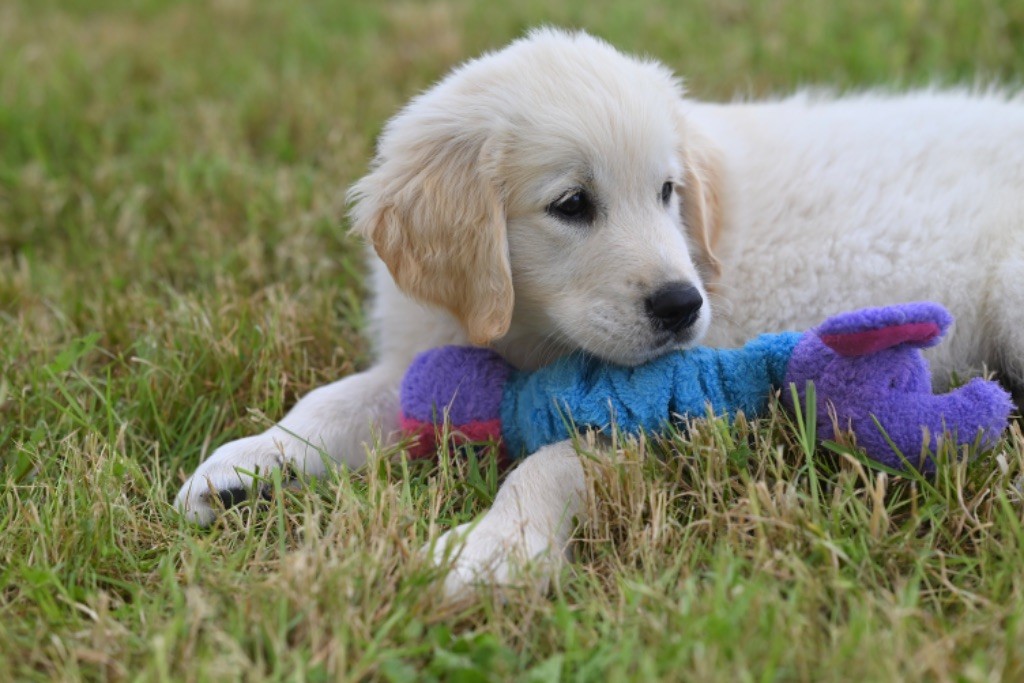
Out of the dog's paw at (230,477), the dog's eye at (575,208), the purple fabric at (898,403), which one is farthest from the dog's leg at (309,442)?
the purple fabric at (898,403)

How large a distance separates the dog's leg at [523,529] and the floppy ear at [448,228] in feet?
1.23

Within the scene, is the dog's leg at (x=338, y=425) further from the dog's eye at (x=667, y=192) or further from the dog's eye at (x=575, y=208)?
the dog's eye at (x=667, y=192)

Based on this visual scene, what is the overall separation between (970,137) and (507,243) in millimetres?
1321

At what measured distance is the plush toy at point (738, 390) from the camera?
212cm

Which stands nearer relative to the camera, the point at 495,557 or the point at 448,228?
the point at 495,557

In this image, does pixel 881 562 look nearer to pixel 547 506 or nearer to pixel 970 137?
pixel 547 506

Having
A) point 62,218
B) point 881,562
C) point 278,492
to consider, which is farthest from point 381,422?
point 62,218

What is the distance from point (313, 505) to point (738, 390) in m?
0.96

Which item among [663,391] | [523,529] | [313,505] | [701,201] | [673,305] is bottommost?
[313,505]

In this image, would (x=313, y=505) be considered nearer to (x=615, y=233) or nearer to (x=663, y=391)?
(x=663, y=391)

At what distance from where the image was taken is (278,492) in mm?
2170

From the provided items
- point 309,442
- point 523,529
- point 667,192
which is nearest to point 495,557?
point 523,529

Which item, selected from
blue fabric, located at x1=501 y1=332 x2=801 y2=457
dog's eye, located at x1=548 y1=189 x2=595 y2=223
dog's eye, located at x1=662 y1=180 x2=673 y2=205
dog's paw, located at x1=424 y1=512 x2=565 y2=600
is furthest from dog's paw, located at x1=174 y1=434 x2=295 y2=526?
dog's eye, located at x1=662 y1=180 x2=673 y2=205

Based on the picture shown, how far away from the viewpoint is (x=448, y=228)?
97.3 inches
